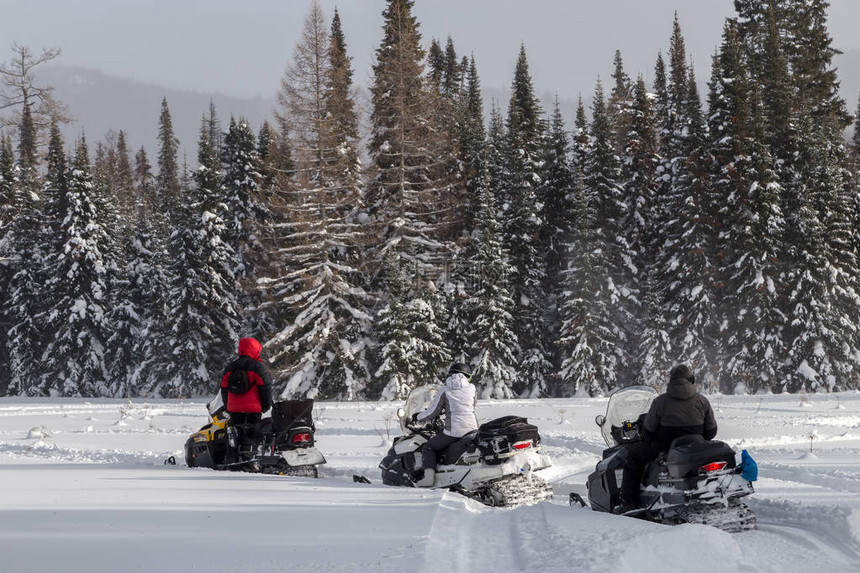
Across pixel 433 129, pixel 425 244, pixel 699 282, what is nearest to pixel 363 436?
pixel 425 244

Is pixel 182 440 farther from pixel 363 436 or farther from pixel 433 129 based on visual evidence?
pixel 433 129

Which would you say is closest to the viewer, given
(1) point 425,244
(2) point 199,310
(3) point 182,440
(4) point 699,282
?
(3) point 182,440

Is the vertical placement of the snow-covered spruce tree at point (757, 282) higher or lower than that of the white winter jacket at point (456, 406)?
higher

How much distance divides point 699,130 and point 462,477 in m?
32.3

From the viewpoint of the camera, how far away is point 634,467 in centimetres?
780

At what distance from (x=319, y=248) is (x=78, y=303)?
19.1 m

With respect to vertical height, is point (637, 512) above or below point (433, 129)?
below

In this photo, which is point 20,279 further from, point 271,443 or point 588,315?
point 271,443

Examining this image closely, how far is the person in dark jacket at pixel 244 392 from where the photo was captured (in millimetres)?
10781

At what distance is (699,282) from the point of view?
116 ft

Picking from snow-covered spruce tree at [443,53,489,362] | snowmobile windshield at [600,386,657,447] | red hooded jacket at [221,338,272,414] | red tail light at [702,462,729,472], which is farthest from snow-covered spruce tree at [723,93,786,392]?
red tail light at [702,462,729,472]

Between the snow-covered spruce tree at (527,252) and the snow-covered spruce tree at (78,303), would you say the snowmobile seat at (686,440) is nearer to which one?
the snow-covered spruce tree at (527,252)

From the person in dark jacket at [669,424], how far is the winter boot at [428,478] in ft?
8.40

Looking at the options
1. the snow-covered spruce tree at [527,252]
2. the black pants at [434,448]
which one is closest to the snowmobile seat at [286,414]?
the black pants at [434,448]
